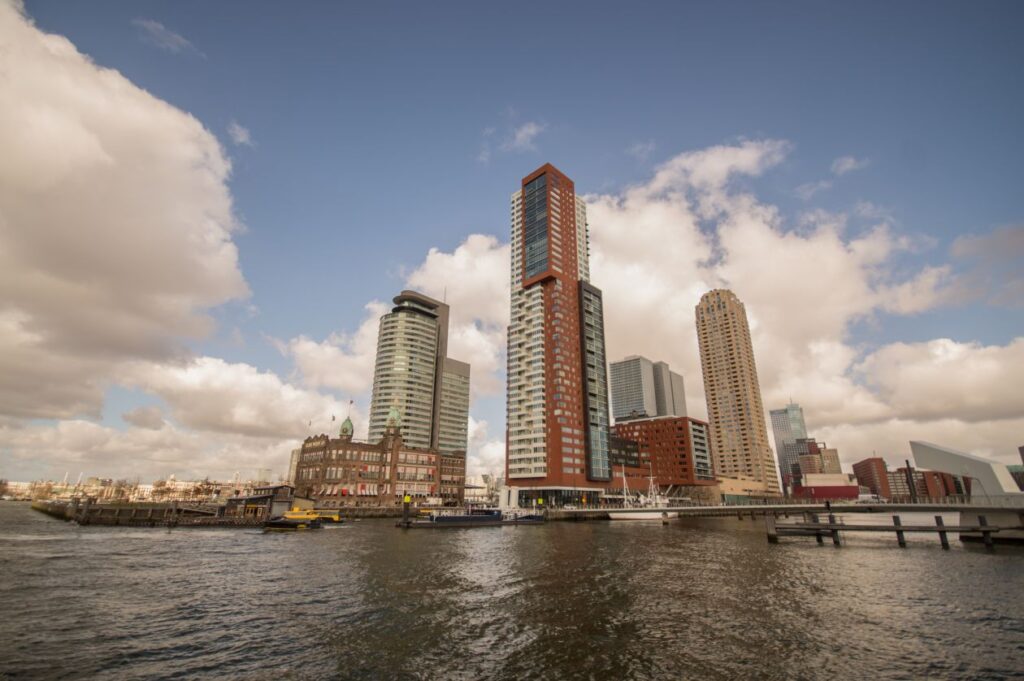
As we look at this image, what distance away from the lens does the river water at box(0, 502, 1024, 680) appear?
68.4 feet

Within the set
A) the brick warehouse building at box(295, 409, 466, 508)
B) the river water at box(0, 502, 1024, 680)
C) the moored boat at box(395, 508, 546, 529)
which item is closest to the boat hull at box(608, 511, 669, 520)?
the moored boat at box(395, 508, 546, 529)

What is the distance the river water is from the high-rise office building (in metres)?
105

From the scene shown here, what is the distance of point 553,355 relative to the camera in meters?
165

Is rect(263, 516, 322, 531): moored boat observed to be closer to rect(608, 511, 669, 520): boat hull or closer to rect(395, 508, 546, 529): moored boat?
rect(395, 508, 546, 529): moored boat

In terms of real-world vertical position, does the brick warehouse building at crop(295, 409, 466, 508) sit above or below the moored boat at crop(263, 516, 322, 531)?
above

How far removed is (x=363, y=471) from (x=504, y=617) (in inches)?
5458

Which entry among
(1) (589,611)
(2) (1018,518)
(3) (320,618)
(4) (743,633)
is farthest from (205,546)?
(2) (1018,518)

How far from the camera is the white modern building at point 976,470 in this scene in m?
66.8

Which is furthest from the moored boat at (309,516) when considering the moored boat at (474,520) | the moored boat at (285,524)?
the moored boat at (474,520)

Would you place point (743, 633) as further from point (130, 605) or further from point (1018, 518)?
point (1018, 518)

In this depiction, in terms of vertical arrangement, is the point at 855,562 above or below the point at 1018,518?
below

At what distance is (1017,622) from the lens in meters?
28.0

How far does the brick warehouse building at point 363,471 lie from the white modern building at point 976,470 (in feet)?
409

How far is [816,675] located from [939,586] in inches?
1152
